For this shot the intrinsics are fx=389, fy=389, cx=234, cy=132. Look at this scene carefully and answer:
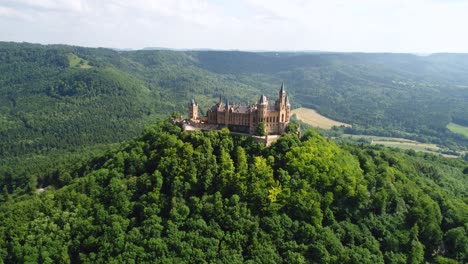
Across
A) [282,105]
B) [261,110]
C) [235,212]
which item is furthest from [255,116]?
[235,212]

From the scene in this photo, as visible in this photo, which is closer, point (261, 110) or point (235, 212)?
point (235, 212)

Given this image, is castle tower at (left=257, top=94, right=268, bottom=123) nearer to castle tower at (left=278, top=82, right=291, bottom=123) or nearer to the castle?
the castle

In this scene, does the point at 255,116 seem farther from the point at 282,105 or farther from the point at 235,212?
the point at 235,212

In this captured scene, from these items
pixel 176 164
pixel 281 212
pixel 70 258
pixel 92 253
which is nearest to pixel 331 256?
pixel 281 212

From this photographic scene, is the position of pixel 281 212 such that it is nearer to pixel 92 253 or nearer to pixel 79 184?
pixel 92 253

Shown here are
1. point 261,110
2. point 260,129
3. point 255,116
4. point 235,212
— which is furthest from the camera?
point 255,116

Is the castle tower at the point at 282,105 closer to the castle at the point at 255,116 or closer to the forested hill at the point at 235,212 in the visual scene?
the castle at the point at 255,116
